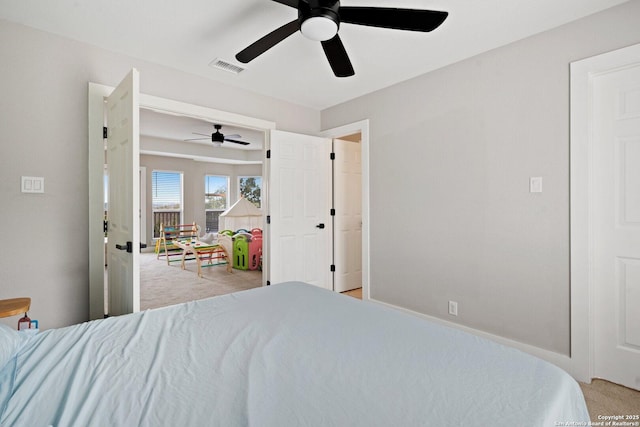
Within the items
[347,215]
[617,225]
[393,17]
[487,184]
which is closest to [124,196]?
[393,17]

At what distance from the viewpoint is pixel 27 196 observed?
2.31 meters

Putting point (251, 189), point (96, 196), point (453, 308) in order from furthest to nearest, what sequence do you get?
point (251, 189), point (453, 308), point (96, 196)

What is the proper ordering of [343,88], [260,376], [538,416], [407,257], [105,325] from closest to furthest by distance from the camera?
1. [538,416]
2. [260,376]
3. [105,325]
4. [407,257]
5. [343,88]

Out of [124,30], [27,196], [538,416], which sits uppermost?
[124,30]

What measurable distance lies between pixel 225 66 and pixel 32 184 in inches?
70.7

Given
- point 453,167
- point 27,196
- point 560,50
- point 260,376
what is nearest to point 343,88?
point 453,167

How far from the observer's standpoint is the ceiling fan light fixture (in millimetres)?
1722

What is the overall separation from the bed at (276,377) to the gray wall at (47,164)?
1.39m

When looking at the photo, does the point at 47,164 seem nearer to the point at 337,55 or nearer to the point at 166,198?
the point at 337,55

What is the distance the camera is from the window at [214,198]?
8.99 meters

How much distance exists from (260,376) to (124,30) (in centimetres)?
264

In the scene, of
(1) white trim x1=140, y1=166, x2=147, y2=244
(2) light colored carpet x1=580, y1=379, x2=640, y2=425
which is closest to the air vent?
(2) light colored carpet x1=580, y1=379, x2=640, y2=425

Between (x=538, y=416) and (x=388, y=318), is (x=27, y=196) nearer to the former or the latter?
(x=388, y=318)

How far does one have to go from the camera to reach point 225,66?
299 cm
